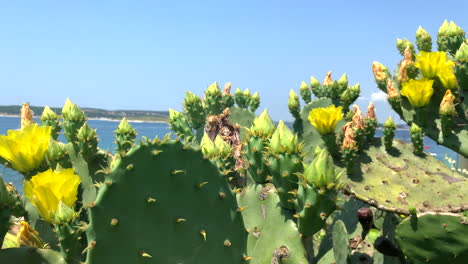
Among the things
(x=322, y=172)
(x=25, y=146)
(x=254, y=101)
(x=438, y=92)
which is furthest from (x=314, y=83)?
(x=25, y=146)

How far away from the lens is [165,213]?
1249 mm

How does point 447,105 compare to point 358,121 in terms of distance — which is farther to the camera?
point 358,121

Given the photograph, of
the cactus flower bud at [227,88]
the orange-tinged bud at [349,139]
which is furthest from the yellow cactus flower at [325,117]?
the cactus flower bud at [227,88]

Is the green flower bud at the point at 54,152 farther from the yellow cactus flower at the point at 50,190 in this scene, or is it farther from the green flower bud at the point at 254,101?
the green flower bud at the point at 254,101

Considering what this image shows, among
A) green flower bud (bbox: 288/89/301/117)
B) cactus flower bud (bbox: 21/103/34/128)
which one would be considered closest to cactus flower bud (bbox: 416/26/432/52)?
green flower bud (bbox: 288/89/301/117)

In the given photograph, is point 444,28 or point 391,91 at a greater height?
point 444,28

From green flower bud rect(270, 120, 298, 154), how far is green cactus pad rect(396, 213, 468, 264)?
1.82ft

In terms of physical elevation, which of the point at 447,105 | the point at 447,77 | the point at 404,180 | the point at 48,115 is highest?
the point at 447,77

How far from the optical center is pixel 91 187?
70.5 inches

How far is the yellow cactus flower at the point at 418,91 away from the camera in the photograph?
7.98ft

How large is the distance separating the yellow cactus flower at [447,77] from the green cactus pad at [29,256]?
2.09 metres

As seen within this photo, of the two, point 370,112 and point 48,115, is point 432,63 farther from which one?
point 48,115

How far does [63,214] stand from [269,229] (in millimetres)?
721

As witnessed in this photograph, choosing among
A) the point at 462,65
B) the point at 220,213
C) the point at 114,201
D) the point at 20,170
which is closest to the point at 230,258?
the point at 220,213
